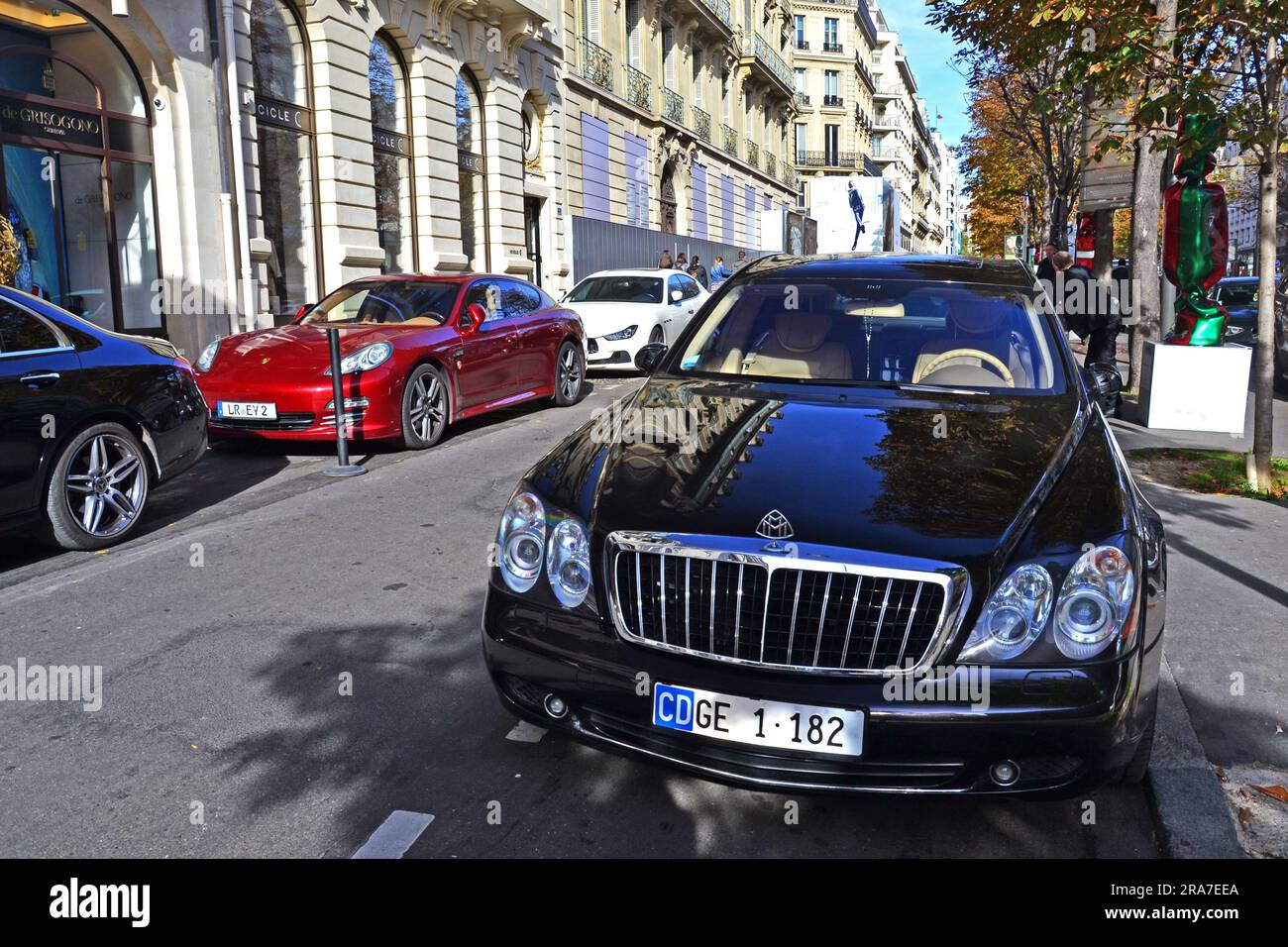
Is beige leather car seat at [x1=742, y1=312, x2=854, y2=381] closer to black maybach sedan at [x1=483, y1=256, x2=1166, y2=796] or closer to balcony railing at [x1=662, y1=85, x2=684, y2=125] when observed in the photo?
black maybach sedan at [x1=483, y1=256, x2=1166, y2=796]

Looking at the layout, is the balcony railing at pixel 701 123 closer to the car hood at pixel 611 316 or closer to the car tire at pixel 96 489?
the car hood at pixel 611 316

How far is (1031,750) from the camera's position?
101 inches

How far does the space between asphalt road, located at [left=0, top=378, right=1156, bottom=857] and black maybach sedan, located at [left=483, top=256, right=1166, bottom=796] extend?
25cm

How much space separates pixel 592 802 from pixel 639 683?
1.70 ft

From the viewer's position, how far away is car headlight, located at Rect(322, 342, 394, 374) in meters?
8.80

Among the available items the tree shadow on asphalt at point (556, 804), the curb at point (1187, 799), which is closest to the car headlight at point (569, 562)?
the tree shadow on asphalt at point (556, 804)

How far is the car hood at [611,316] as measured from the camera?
15.5 metres

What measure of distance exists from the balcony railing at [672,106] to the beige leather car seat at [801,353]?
3228 centimetres

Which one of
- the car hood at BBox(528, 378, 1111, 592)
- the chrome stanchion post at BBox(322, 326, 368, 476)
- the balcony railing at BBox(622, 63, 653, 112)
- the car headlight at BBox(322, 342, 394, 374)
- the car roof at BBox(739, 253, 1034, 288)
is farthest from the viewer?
the balcony railing at BBox(622, 63, 653, 112)

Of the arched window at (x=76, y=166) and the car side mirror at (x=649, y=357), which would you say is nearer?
the car side mirror at (x=649, y=357)

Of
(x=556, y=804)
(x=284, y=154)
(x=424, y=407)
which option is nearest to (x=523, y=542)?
(x=556, y=804)

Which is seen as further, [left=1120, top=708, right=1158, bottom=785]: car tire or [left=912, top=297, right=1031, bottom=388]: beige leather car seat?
[left=912, top=297, right=1031, bottom=388]: beige leather car seat

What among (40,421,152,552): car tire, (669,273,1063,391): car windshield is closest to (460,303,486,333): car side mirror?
(40,421,152,552): car tire
